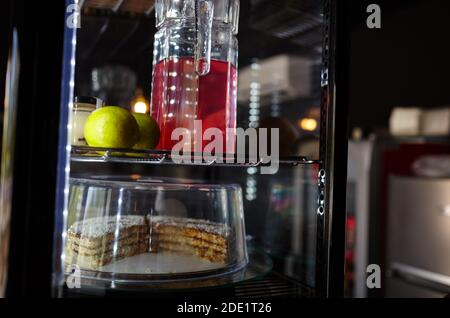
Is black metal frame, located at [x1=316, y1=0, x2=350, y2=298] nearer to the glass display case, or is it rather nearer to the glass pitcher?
the glass display case

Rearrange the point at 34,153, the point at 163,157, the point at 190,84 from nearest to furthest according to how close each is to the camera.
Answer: the point at 34,153, the point at 163,157, the point at 190,84

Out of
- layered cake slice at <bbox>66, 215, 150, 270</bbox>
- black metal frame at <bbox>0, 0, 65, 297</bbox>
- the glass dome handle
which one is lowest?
layered cake slice at <bbox>66, 215, 150, 270</bbox>

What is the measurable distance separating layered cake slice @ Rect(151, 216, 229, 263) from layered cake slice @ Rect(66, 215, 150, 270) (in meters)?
0.03

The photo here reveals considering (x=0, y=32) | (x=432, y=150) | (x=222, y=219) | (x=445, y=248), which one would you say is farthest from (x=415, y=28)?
(x=0, y=32)

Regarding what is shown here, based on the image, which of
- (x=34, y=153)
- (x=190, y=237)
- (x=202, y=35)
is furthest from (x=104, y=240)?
(x=202, y=35)

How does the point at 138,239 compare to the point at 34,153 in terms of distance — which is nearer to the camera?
the point at 34,153

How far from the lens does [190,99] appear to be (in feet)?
3.04

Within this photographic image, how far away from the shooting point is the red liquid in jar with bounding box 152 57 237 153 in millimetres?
922

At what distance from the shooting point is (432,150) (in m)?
2.75

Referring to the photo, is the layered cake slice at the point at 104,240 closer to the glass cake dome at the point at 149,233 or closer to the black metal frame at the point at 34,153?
the glass cake dome at the point at 149,233

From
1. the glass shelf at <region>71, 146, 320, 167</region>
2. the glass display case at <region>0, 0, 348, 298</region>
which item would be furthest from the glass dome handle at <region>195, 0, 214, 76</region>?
the glass shelf at <region>71, 146, 320, 167</region>

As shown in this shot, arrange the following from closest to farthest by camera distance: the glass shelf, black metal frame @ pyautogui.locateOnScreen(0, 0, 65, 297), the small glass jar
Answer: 1. black metal frame @ pyautogui.locateOnScreen(0, 0, 65, 297)
2. the glass shelf
3. the small glass jar

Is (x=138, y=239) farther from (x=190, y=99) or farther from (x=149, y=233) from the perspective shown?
(x=190, y=99)

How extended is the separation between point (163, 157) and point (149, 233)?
0.18 m
